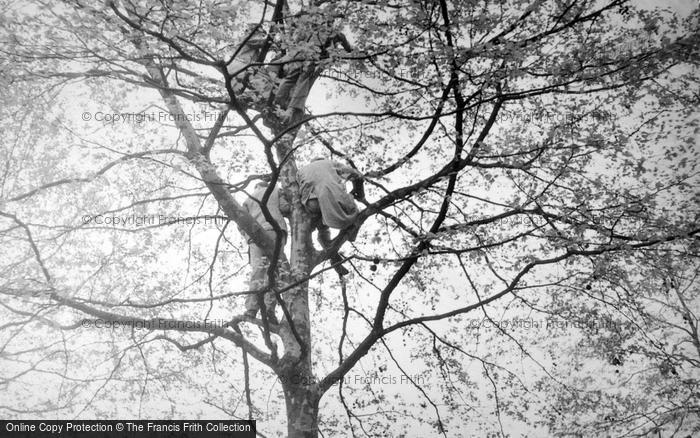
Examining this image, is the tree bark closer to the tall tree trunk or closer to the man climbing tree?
the tall tree trunk

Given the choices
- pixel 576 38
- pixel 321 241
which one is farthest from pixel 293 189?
pixel 576 38

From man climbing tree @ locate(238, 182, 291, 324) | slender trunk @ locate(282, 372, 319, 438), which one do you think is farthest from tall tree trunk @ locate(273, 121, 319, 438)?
man climbing tree @ locate(238, 182, 291, 324)

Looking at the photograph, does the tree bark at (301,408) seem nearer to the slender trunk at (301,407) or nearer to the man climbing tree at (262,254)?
the slender trunk at (301,407)

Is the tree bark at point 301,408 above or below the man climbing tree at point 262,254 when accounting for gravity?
below

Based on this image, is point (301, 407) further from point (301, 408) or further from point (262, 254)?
point (262, 254)

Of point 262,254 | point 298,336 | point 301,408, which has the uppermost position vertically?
point 262,254

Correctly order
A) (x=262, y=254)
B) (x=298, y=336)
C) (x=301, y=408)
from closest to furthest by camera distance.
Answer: (x=298, y=336) < (x=301, y=408) < (x=262, y=254)

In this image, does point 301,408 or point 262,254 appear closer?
point 301,408

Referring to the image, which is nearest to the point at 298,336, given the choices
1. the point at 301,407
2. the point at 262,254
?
the point at 301,407

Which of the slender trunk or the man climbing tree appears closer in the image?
the slender trunk

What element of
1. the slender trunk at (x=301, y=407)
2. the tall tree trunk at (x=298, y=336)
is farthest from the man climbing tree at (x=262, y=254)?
the slender trunk at (x=301, y=407)

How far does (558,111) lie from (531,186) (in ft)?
4.74

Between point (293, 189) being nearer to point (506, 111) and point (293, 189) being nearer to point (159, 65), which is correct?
point (159, 65)

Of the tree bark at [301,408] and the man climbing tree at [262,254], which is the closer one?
the tree bark at [301,408]
